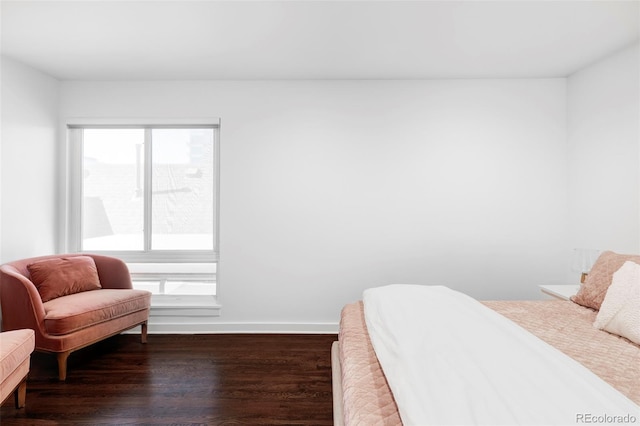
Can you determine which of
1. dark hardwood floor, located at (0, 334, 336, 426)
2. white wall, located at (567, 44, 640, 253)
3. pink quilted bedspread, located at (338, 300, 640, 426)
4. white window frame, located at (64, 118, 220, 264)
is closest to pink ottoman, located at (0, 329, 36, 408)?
dark hardwood floor, located at (0, 334, 336, 426)

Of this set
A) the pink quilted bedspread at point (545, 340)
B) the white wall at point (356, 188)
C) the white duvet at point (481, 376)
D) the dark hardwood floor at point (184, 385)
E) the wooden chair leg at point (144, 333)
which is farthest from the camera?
the white wall at point (356, 188)

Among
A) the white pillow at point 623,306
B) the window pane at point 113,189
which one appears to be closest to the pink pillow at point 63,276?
the window pane at point 113,189

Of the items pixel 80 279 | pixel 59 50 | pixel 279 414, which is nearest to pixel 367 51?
pixel 59 50

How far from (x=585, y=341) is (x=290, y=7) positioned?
260 cm

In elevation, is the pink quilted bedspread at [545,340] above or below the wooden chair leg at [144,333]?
above

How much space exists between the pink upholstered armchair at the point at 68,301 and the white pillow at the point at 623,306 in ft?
11.4

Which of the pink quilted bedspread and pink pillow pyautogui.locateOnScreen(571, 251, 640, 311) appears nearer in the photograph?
the pink quilted bedspread

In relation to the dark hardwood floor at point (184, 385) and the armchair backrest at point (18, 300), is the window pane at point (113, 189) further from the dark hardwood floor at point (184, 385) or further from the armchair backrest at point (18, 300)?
the dark hardwood floor at point (184, 385)

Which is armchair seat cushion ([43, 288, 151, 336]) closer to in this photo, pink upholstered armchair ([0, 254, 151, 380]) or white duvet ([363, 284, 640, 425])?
pink upholstered armchair ([0, 254, 151, 380])

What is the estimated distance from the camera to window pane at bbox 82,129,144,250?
3762 mm

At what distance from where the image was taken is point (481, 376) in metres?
1.16

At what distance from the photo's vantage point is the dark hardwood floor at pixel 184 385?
2.09 meters

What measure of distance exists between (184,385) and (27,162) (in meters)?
2.62

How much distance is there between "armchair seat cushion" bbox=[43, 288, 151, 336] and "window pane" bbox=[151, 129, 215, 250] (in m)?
0.75
